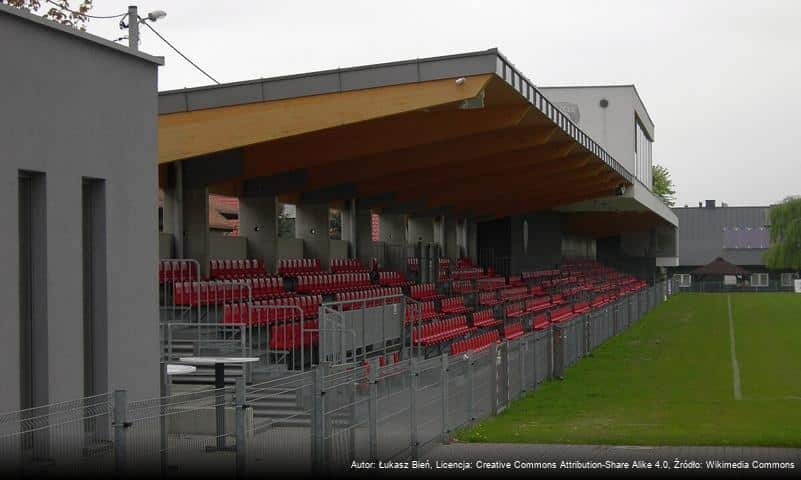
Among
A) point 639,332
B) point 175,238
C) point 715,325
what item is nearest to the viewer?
point 175,238

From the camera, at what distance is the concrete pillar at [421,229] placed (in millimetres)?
43500

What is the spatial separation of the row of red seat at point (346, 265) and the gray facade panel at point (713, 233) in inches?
2925

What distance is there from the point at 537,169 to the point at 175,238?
1564 cm

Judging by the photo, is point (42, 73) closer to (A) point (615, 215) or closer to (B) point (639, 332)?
(B) point (639, 332)

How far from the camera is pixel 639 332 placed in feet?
129

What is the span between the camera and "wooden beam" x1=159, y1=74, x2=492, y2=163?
2034cm

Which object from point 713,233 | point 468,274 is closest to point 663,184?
point 713,233

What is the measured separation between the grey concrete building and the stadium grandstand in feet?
0.08

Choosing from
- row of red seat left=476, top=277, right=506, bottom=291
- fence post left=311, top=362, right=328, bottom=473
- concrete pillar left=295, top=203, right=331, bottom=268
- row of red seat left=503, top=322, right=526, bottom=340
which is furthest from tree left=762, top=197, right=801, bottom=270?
fence post left=311, top=362, right=328, bottom=473

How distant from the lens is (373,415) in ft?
35.9

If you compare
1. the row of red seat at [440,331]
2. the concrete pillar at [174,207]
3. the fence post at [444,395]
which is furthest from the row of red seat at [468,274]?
the fence post at [444,395]

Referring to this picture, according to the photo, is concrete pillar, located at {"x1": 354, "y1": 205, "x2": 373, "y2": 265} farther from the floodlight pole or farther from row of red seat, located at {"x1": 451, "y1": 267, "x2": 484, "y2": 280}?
the floodlight pole

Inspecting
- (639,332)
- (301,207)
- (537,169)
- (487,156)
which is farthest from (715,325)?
(301,207)

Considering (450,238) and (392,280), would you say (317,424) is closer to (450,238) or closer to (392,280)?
(392,280)
